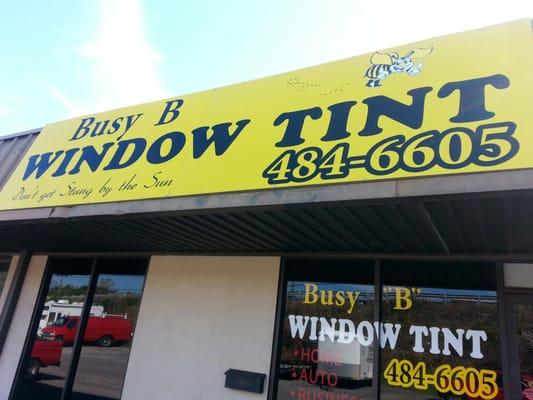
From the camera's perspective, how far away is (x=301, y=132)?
3742mm

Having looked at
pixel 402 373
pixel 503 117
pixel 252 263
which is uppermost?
pixel 503 117

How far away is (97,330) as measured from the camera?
6711 mm

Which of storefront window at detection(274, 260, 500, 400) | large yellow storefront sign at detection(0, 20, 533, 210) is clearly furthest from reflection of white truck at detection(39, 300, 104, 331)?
storefront window at detection(274, 260, 500, 400)

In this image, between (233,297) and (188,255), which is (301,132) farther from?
(188,255)

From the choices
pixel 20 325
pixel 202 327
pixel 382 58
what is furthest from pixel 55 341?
pixel 382 58

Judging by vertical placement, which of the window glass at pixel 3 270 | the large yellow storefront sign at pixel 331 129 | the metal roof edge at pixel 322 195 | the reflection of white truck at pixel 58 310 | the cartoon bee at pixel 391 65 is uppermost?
the cartoon bee at pixel 391 65

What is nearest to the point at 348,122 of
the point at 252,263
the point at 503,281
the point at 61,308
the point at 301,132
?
the point at 301,132

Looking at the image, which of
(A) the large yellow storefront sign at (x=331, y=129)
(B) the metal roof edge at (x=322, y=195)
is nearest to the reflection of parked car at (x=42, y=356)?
(A) the large yellow storefront sign at (x=331, y=129)

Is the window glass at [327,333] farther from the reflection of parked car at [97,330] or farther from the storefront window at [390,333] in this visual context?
the reflection of parked car at [97,330]

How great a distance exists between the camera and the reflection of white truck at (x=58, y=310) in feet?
22.8

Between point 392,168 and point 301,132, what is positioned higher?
point 301,132

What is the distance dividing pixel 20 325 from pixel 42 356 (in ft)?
2.39

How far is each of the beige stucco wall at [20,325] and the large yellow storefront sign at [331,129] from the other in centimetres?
250

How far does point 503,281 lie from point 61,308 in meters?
6.61
